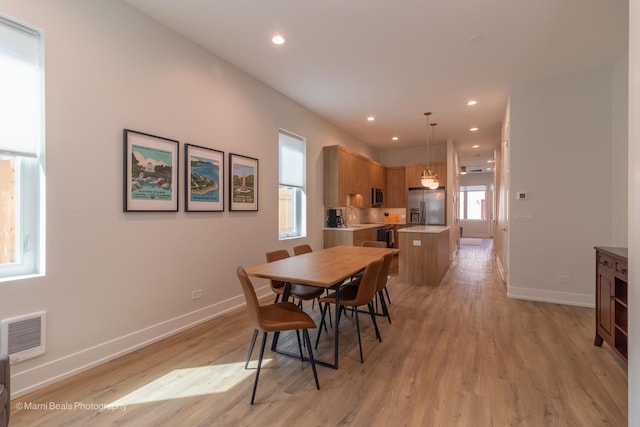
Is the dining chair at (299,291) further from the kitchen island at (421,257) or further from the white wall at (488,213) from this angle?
the white wall at (488,213)

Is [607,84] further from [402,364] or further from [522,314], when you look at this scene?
[402,364]

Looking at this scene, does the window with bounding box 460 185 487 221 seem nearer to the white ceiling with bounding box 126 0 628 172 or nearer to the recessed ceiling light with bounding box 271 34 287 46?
the white ceiling with bounding box 126 0 628 172

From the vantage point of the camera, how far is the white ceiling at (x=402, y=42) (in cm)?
273

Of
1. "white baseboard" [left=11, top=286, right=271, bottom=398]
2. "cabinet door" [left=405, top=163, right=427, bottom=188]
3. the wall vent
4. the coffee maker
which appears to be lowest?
"white baseboard" [left=11, top=286, right=271, bottom=398]

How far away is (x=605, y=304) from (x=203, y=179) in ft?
13.4

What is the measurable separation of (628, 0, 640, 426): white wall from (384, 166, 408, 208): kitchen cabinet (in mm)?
6866

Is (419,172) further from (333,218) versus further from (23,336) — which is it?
(23,336)

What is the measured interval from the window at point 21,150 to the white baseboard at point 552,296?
5422mm

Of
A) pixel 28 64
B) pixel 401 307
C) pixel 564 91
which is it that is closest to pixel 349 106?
pixel 564 91

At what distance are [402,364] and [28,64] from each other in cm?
362

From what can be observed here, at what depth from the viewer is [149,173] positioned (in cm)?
288

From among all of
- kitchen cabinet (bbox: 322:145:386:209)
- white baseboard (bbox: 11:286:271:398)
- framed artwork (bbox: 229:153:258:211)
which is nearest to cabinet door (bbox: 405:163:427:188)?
kitchen cabinet (bbox: 322:145:386:209)

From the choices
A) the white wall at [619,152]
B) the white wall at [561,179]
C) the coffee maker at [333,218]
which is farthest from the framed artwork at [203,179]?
the white wall at [619,152]

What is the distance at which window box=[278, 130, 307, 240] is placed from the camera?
495 cm
